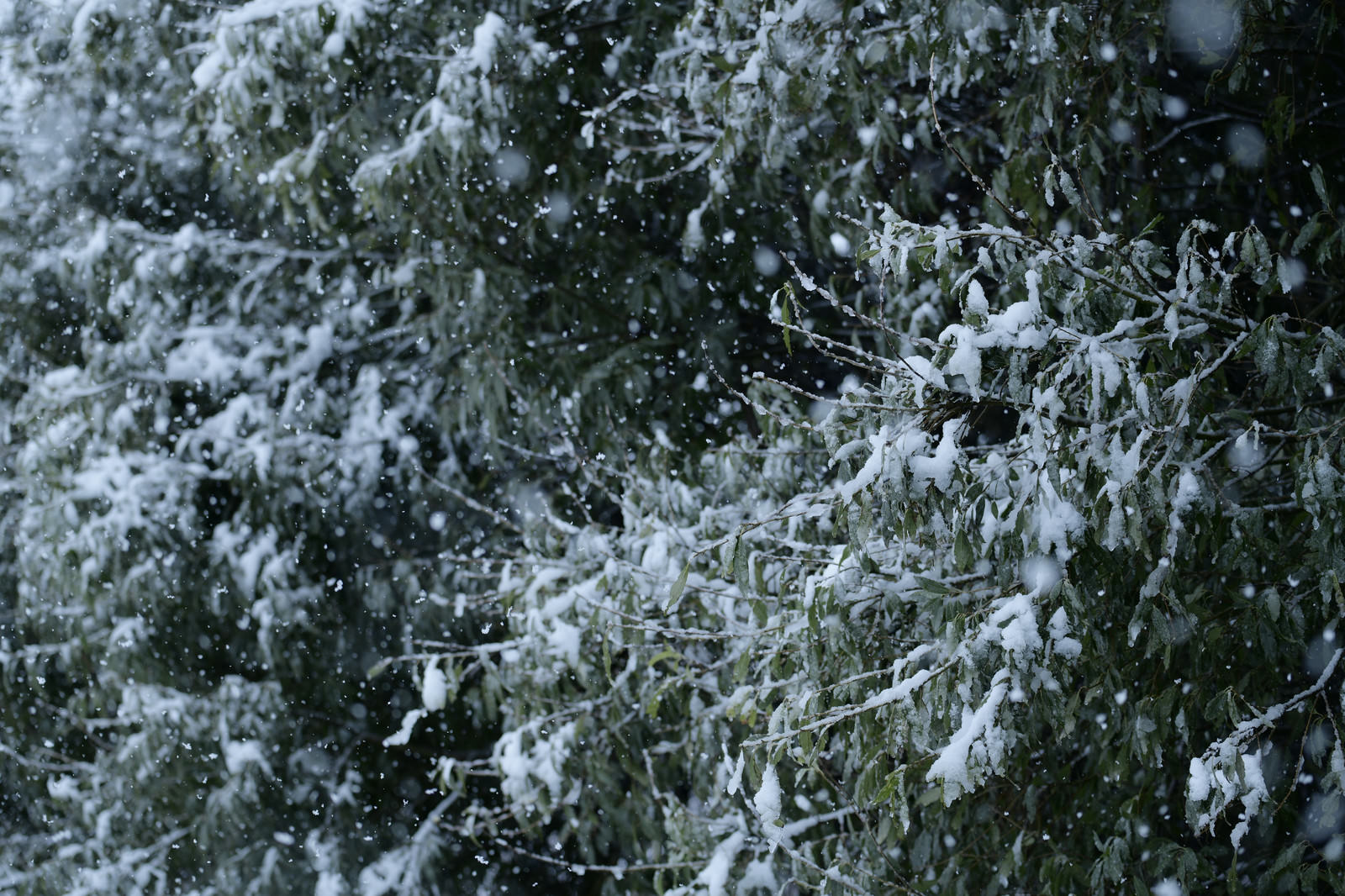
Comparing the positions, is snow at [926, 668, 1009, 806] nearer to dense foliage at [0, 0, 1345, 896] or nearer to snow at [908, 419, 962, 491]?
dense foliage at [0, 0, 1345, 896]

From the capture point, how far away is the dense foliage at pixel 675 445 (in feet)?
6.40

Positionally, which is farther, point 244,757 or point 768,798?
point 244,757

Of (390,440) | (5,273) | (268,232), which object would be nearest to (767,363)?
(390,440)

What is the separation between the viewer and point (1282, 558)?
2197 mm

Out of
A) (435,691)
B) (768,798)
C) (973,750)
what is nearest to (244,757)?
(435,691)

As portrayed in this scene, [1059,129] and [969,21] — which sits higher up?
[969,21]

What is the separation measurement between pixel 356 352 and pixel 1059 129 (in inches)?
126

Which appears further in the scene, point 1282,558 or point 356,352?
point 356,352

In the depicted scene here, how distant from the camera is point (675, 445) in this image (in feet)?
13.5

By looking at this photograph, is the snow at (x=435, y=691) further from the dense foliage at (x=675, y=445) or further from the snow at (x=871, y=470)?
the snow at (x=871, y=470)

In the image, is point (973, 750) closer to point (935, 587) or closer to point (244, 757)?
point (935, 587)

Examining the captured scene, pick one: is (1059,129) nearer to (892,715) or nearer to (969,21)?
(969,21)

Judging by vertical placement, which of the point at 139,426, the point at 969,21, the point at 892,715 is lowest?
the point at 139,426

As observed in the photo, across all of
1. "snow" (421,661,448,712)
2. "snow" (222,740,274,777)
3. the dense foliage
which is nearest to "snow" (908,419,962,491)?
the dense foliage
